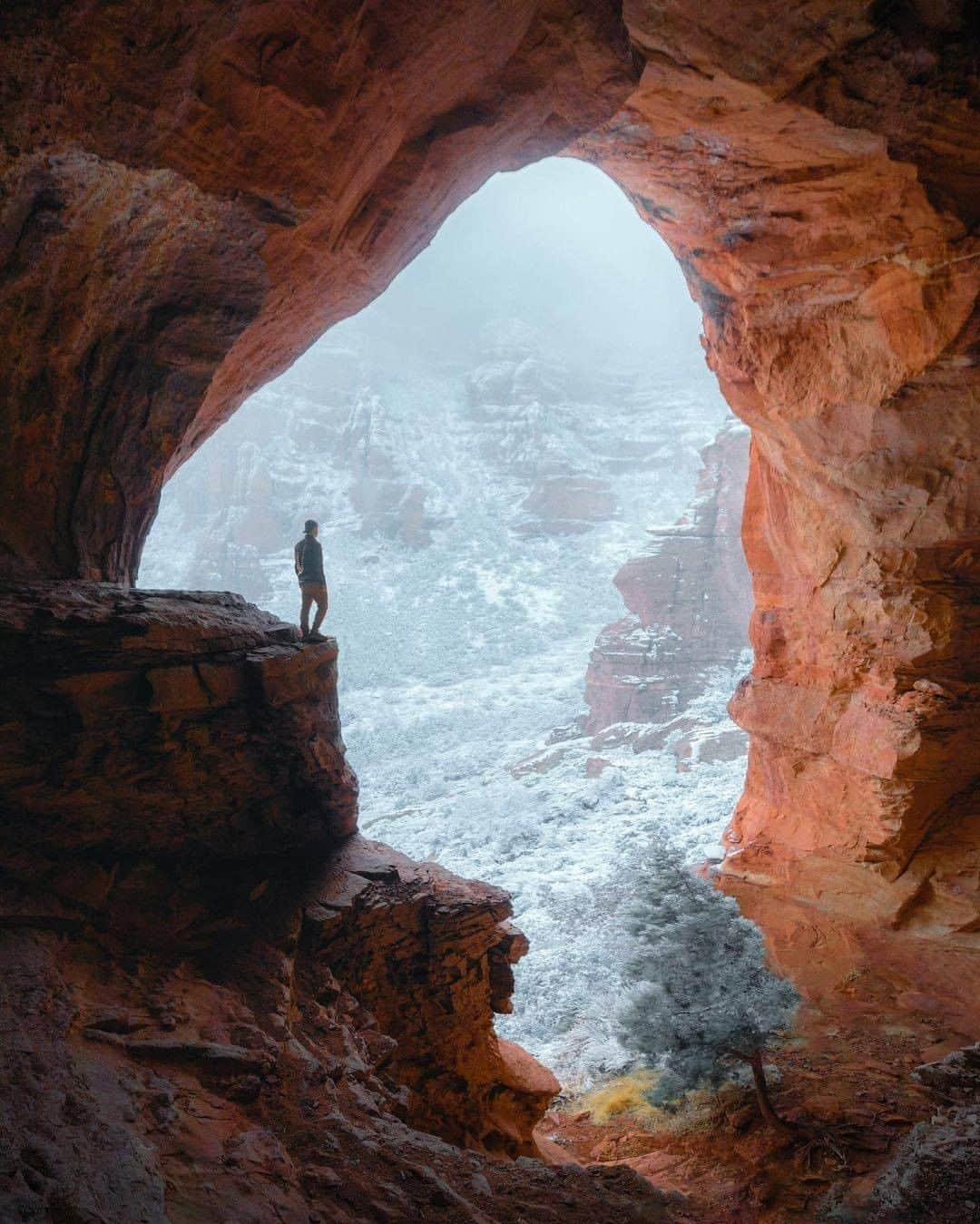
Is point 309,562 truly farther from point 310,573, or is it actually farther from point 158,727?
point 158,727

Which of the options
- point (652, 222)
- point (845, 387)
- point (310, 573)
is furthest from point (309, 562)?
point (845, 387)

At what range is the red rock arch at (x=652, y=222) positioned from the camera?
4.70 meters

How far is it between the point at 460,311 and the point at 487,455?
138 feet

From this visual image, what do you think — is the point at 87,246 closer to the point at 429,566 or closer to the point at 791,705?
the point at 791,705

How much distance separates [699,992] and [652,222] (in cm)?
1067

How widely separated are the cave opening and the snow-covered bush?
34.0 inches

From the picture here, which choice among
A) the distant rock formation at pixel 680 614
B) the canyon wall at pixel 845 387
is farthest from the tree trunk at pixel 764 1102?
the distant rock formation at pixel 680 614

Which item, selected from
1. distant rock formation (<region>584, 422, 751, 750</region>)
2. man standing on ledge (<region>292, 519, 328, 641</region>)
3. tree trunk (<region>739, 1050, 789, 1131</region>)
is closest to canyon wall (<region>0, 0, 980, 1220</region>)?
man standing on ledge (<region>292, 519, 328, 641</region>)

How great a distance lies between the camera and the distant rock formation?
39.2 meters

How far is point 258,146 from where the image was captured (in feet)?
16.6

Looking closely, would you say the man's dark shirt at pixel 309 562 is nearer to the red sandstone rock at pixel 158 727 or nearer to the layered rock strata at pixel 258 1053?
the red sandstone rock at pixel 158 727

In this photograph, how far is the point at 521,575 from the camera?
70438 millimetres

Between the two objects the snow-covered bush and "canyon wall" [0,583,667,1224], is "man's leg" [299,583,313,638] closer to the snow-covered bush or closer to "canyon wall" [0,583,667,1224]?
"canyon wall" [0,583,667,1224]

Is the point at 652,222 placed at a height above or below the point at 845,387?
above
